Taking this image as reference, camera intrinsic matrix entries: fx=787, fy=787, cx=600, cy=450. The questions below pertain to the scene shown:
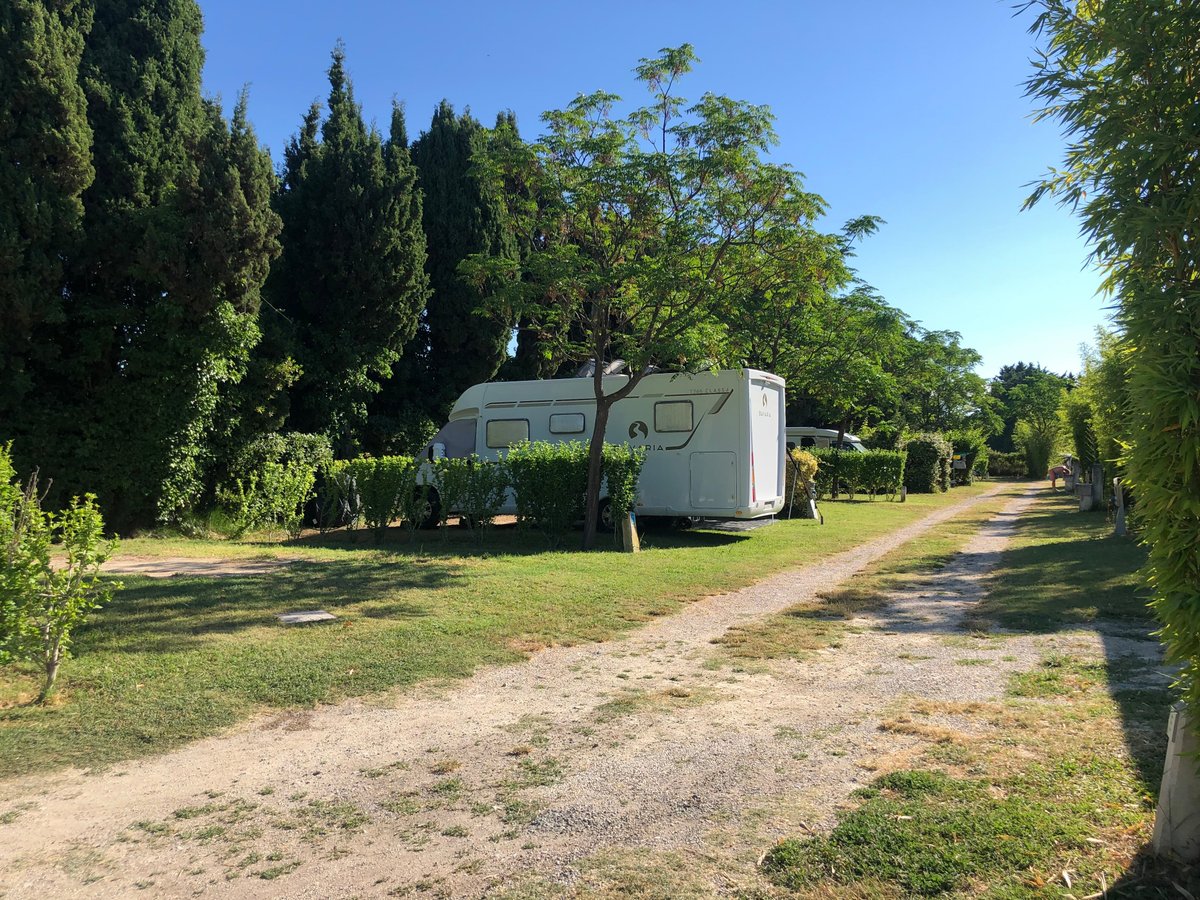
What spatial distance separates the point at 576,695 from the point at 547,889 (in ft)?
7.88

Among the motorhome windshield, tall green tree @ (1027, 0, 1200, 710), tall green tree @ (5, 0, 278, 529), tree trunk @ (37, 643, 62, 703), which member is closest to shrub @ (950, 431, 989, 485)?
the motorhome windshield

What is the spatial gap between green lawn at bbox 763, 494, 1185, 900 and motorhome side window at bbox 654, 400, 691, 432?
8.39m

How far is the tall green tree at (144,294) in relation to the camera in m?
12.6

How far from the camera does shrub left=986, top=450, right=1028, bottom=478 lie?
53641mm

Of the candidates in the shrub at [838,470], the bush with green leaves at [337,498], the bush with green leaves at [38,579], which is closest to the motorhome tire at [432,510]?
the bush with green leaves at [337,498]

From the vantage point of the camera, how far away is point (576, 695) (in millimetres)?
5227

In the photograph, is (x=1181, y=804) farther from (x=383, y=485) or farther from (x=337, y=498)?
(x=337, y=498)

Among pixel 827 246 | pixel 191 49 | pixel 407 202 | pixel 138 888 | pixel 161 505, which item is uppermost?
pixel 191 49

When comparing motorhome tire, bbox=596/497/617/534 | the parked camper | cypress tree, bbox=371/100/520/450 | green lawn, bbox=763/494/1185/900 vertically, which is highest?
cypress tree, bbox=371/100/520/450

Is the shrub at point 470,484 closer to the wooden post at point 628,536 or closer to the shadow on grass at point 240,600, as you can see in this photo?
the wooden post at point 628,536

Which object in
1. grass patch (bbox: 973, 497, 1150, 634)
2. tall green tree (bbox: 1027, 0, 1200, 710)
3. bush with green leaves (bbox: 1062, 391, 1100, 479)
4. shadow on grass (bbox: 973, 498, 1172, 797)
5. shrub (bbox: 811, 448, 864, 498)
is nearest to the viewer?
tall green tree (bbox: 1027, 0, 1200, 710)

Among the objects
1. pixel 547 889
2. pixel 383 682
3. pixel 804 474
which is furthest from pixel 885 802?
pixel 804 474

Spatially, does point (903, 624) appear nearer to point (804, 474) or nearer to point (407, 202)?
point (804, 474)

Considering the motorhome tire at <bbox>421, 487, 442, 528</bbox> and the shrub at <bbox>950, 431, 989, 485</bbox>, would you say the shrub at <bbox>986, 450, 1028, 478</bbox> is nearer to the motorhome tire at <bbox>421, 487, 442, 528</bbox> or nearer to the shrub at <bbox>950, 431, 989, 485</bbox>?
A: the shrub at <bbox>950, 431, 989, 485</bbox>
